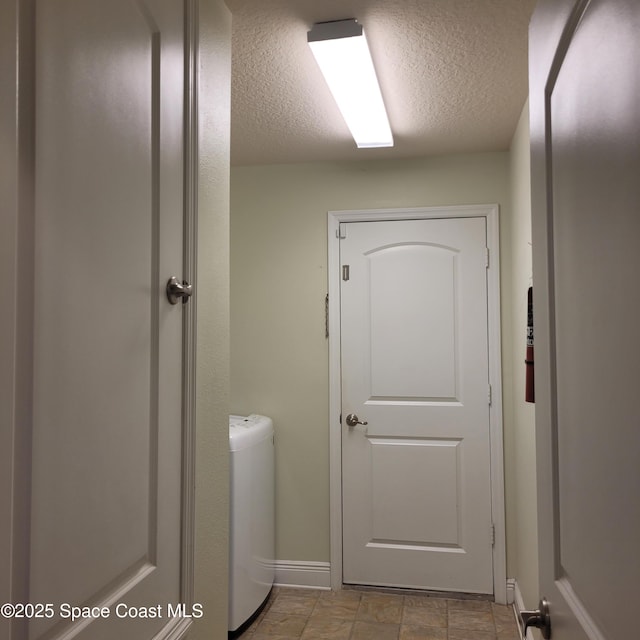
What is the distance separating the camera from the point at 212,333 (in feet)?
4.97

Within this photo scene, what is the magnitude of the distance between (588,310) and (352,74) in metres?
1.64

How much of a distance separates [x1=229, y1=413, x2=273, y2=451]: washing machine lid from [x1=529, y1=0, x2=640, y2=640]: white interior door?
5.83 ft

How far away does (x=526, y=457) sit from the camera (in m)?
2.60

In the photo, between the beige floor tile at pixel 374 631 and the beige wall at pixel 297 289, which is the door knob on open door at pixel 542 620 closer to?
the beige floor tile at pixel 374 631

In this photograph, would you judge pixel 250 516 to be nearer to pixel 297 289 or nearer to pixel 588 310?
pixel 297 289

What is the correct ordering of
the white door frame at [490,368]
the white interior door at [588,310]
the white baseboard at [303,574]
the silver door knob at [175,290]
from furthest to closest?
the white baseboard at [303,574] → the white door frame at [490,368] → the silver door knob at [175,290] → the white interior door at [588,310]

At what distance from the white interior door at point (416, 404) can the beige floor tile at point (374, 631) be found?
39cm

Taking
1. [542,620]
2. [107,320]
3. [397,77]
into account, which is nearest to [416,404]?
[397,77]

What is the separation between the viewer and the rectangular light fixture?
6.05ft

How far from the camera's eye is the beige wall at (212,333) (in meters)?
1.42

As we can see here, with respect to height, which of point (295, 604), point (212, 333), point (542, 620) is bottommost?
point (295, 604)

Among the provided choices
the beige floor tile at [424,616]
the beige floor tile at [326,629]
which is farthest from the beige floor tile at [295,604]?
the beige floor tile at [424,616]

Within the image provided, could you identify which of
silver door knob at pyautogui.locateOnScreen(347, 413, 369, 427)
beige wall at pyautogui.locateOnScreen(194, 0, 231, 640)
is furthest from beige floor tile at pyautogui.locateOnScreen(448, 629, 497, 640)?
beige wall at pyautogui.locateOnScreen(194, 0, 231, 640)

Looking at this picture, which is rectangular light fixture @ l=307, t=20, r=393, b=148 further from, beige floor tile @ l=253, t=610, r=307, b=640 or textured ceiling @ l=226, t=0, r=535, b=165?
beige floor tile @ l=253, t=610, r=307, b=640
